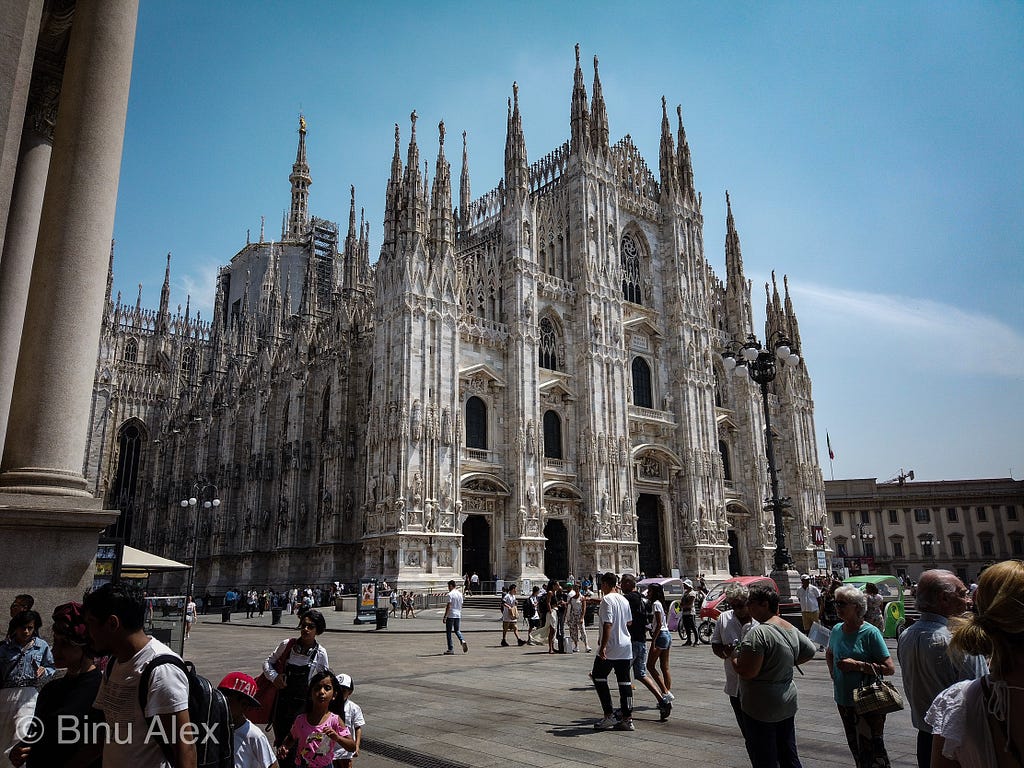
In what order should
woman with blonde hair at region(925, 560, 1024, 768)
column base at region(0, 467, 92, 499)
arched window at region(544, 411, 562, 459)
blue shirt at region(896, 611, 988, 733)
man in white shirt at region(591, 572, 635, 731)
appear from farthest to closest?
1. arched window at region(544, 411, 562, 459)
2. man in white shirt at region(591, 572, 635, 731)
3. column base at region(0, 467, 92, 499)
4. blue shirt at region(896, 611, 988, 733)
5. woman with blonde hair at region(925, 560, 1024, 768)

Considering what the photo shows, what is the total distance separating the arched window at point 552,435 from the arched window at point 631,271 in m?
9.60

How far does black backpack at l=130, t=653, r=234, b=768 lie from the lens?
10.4ft

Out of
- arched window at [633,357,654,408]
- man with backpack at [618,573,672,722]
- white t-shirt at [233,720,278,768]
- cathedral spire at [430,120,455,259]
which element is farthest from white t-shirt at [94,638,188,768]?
arched window at [633,357,654,408]

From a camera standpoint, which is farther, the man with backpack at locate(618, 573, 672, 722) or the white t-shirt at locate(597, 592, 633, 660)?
the man with backpack at locate(618, 573, 672, 722)

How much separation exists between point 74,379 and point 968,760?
724cm

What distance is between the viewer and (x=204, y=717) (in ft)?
10.5

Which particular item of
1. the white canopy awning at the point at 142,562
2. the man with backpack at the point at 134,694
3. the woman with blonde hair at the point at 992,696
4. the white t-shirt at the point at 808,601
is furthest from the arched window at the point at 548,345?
the woman with blonde hair at the point at 992,696

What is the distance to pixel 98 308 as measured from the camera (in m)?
7.05

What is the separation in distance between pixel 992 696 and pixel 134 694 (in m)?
3.49

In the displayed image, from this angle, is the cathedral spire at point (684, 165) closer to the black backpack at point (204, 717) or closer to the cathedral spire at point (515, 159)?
the cathedral spire at point (515, 159)

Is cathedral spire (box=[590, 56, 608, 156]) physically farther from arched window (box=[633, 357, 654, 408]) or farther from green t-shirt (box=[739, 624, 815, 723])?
green t-shirt (box=[739, 624, 815, 723])

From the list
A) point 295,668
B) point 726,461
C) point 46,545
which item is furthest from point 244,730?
point 726,461

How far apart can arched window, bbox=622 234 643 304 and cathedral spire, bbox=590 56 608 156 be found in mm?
5651

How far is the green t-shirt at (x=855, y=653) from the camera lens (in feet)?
15.6
